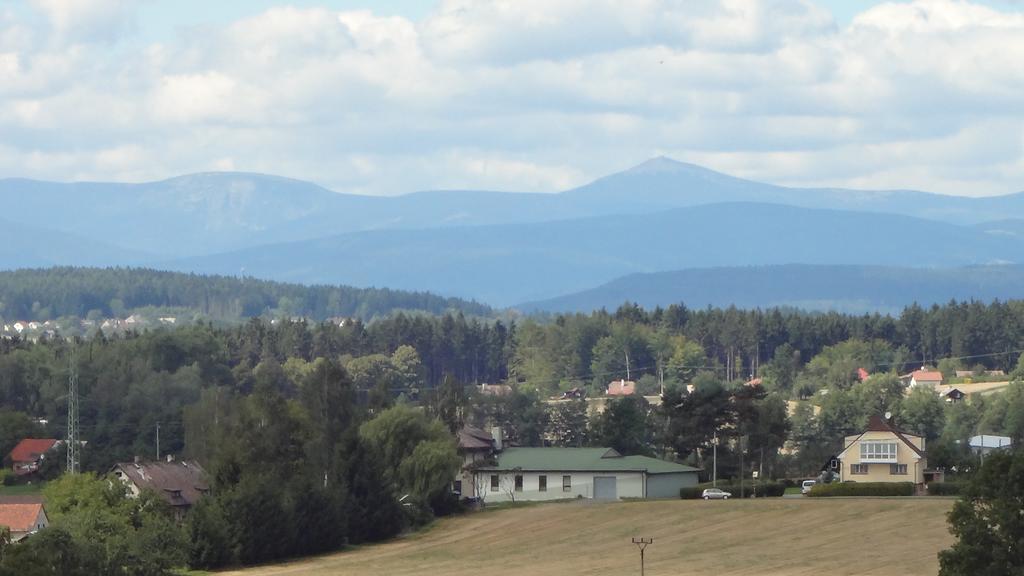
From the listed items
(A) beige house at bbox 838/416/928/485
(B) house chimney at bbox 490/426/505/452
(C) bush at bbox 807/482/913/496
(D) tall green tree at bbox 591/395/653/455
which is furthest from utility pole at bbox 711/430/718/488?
(C) bush at bbox 807/482/913/496

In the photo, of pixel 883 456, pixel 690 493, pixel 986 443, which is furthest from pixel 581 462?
pixel 986 443

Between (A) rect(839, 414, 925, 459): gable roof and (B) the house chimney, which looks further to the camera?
(B) the house chimney

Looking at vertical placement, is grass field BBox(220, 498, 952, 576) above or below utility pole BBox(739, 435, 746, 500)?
below

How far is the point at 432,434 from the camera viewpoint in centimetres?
11056

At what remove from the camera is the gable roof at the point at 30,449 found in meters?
130

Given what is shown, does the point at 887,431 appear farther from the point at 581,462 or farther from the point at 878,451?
the point at 581,462

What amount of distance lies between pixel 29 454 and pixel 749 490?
51.7 meters

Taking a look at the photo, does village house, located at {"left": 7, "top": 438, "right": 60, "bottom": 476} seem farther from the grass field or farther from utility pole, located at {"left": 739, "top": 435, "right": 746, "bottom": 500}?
utility pole, located at {"left": 739, "top": 435, "right": 746, "bottom": 500}

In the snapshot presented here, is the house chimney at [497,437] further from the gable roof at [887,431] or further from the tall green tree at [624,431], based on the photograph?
the gable roof at [887,431]

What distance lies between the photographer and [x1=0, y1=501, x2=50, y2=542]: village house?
86.1 meters

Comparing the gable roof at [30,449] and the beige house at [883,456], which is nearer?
the beige house at [883,456]

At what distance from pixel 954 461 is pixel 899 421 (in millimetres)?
28168

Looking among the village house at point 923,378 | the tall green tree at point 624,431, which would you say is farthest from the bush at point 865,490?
the village house at point 923,378

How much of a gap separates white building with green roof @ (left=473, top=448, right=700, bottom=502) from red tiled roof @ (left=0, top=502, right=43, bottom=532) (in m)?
34.8
